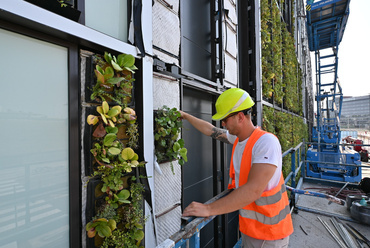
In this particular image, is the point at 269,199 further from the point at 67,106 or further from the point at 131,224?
the point at 67,106

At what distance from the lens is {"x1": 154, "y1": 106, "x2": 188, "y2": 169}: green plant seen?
1828 millimetres

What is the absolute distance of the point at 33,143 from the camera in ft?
3.63

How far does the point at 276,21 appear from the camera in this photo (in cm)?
609

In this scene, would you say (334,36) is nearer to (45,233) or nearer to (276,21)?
(276,21)

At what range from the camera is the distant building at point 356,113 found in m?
42.0

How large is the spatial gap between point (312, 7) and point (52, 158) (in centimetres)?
1935

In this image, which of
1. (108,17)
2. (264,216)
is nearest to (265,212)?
(264,216)

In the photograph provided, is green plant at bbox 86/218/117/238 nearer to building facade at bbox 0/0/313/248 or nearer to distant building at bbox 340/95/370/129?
building facade at bbox 0/0/313/248

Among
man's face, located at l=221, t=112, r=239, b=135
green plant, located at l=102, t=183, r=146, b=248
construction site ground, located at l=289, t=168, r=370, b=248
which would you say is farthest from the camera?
construction site ground, located at l=289, t=168, r=370, b=248

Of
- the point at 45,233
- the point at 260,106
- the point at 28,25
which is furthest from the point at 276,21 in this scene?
the point at 45,233

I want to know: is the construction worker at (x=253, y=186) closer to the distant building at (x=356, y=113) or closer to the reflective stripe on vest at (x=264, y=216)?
the reflective stripe on vest at (x=264, y=216)

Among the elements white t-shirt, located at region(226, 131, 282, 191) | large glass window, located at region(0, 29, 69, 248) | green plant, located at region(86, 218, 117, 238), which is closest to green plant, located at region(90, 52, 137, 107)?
large glass window, located at region(0, 29, 69, 248)

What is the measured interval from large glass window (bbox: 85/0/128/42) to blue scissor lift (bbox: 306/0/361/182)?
9090 millimetres

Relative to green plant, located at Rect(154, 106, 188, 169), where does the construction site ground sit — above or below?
below
